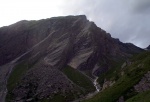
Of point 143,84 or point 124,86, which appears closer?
point 143,84

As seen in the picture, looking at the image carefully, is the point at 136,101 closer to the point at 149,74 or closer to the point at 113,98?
the point at 113,98

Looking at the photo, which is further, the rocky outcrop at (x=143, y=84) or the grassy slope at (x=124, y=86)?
the grassy slope at (x=124, y=86)

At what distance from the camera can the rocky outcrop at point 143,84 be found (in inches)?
5247

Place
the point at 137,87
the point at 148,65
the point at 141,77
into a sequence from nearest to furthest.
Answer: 1. the point at 137,87
2. the point at 141,77
3. the point at 148,65

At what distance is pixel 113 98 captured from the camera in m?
136

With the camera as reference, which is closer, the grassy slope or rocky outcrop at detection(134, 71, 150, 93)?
rocky outcrop at detection(134, 71, 150, 93)

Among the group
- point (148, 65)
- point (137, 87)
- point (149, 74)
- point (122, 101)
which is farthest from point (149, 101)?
point (148, 65)

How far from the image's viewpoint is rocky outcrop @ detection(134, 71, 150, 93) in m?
133

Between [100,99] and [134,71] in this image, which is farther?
[134,71]

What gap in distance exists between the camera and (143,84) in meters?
138

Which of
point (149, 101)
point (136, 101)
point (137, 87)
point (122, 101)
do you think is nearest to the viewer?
point (149, 101)

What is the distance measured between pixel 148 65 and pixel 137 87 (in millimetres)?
26649

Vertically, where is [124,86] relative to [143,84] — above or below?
above

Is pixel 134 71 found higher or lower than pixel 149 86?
higher
